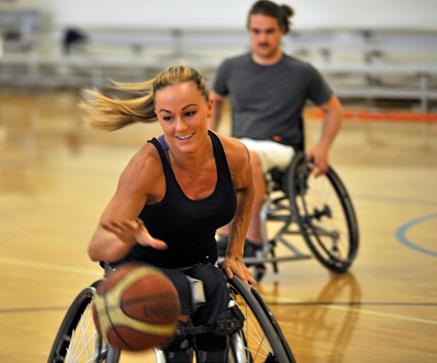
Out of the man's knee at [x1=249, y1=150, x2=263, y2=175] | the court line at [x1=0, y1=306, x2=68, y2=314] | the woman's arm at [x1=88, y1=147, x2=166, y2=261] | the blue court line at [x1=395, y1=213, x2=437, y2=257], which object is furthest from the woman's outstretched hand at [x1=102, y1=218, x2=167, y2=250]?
the blue court line at [x1=395, y1=213, x2=437, y2=257]

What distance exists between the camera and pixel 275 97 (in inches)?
209

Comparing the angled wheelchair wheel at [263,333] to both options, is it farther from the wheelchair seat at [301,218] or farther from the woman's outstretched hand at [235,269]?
the wheelchair seat at [301,218]

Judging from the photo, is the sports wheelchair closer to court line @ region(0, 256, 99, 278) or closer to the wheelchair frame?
court line @ region(0, 256, 99, 278)

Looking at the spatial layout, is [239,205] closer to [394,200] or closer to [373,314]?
[373,314]

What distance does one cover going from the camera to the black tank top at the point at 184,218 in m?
2.97

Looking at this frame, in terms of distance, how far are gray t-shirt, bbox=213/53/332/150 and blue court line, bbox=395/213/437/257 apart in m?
0.94

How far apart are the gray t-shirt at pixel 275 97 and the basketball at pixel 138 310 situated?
2660 millimetres

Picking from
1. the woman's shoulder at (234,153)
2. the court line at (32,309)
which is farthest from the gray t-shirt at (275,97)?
the woman's shoulder at (234,153)

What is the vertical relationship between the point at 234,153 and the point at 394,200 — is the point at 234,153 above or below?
above

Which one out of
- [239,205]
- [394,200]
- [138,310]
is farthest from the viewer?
[394,200]

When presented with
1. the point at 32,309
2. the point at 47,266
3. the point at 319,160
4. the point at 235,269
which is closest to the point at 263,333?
the point at 235,269

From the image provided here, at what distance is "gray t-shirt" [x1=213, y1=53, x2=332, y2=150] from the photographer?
209 inches

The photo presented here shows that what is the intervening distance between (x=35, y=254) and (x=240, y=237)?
105 inches

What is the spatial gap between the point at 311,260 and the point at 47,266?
52.5 inches
